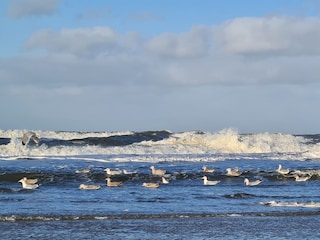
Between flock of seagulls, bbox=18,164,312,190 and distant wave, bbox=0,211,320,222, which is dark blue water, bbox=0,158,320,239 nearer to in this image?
distant wave, bbox=0,211,320,222

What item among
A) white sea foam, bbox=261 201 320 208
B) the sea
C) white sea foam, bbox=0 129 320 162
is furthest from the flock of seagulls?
white sea foam, bbox=0 129 320 162

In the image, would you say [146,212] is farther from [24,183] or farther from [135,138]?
[135,138]

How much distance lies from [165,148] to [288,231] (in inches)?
1201

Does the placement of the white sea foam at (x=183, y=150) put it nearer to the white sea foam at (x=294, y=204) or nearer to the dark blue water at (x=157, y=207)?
the dark blue water at (x=157, y=207)

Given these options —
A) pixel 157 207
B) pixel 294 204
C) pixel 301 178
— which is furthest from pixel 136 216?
pixel 301 178

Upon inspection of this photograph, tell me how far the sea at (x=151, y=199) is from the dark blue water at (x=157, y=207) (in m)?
0.02

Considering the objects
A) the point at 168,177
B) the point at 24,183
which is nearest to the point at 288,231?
the point at 24,183

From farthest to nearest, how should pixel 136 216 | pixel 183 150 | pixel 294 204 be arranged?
pixel 183 150 → pixel 294 204 → pixel 136 216

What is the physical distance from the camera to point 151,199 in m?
19.4

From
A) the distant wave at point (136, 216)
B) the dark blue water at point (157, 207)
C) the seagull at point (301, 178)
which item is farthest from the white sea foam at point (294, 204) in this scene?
the seagull at point (301, 178)

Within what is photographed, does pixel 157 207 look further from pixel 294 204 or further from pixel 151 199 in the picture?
pixel 294 204

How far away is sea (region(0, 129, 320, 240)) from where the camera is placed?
13.8 metres

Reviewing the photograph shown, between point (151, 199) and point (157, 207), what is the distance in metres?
1.92

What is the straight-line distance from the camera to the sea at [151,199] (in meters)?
13.8
